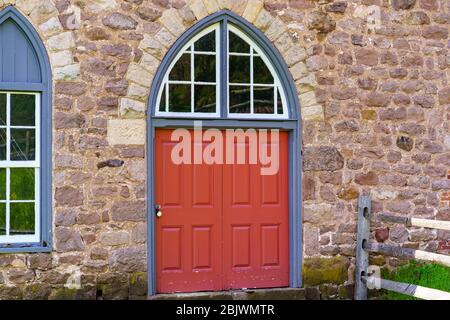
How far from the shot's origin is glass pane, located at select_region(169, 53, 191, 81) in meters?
7.97

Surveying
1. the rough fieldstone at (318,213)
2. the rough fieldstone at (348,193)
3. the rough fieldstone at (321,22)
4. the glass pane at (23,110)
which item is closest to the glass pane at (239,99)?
the rough fieldstone at (321,22)

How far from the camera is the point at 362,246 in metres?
8.27

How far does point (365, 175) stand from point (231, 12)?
257cm

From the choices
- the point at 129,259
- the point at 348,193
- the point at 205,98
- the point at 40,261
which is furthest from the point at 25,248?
the point at 348,193

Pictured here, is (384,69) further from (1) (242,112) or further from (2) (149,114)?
(2) (149,114)

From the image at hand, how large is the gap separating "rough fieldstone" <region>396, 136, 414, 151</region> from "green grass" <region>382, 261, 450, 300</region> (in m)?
1.46

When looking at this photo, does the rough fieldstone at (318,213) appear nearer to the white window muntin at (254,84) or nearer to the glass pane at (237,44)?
the white window muntin at (254,84)

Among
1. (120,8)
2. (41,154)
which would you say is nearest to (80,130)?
(41,154)

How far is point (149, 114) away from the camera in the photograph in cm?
773

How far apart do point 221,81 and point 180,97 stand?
519mm

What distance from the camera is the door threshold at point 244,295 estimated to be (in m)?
7.77

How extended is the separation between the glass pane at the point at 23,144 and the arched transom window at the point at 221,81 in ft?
4.65

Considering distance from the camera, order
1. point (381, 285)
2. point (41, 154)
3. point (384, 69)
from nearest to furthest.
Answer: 1. point (41, 154)
2. point (381, 285)
3. point (384, 69)

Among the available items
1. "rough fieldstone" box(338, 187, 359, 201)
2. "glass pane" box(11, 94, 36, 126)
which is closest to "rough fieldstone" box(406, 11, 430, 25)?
"rough fieldstone" box(338, 187, 359, 201)
